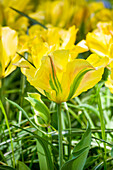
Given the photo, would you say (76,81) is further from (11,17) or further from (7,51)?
(11,17)

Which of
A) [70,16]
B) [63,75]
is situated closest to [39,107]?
[63,75]

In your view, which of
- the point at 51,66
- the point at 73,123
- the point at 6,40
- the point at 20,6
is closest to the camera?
the point at 51,66

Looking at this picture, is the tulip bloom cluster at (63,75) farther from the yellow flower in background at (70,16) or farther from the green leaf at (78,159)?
the yellow flower in background at (70,16)

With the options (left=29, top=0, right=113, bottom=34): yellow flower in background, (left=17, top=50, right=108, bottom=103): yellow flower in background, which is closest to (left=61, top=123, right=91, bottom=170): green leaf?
(left=17, top=50, right=108, bottom=103): yellow flower in background

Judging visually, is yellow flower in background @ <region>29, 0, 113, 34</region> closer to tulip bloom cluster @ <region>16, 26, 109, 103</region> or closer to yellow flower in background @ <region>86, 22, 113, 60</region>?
yellow flower in background @ <region>86, 22, 113, 60</region>

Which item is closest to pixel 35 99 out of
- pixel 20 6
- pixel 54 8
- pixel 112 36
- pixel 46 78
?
pixel 46 78

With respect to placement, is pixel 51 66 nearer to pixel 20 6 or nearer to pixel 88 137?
pixel 88 137
